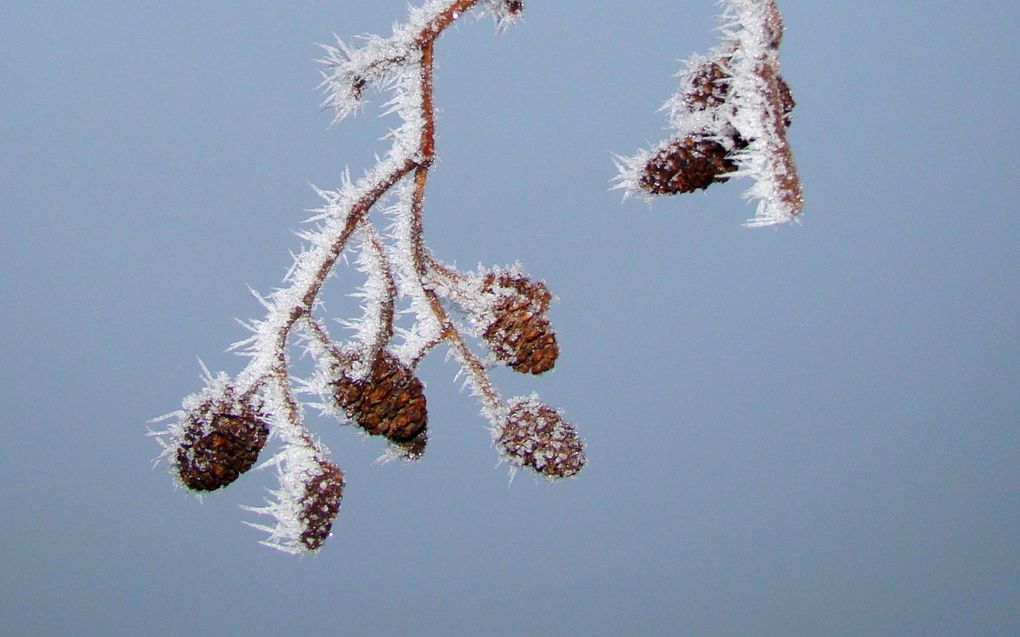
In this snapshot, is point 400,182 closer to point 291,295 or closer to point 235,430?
point 291,295

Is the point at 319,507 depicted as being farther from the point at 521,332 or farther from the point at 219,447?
the point at 521,332

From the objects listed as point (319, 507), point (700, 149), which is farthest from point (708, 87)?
point (319, 507)

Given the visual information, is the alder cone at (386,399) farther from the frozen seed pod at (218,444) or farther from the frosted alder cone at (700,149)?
the frosted alder cone at (700,149)

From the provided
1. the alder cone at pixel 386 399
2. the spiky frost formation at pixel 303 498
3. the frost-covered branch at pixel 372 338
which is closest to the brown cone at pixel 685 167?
the frost-covered branch at pixel 372 338

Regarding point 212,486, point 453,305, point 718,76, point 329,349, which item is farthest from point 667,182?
point 212,486

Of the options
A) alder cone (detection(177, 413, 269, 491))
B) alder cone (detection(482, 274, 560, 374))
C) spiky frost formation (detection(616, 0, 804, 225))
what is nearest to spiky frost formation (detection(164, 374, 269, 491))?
alder cone (detection(177, 413, 269, 491))
